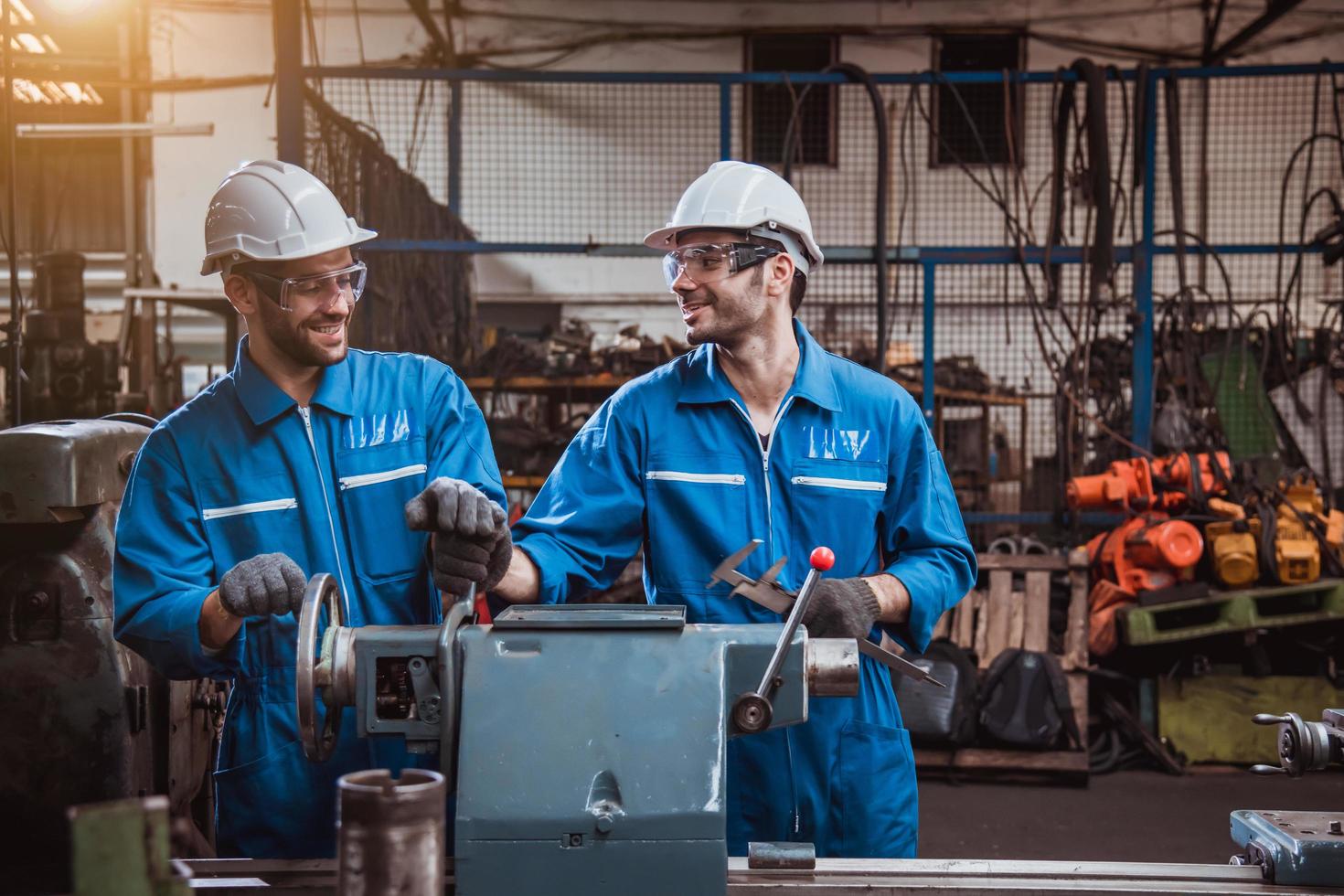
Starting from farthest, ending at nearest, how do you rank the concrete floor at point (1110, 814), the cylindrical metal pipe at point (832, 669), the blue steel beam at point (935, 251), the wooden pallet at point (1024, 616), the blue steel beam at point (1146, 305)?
the blue steel beam at point (935, 251) < the blue steel beam at point (1146, 305) < the wooden pallet at point (1024, 616) < the concrete floor at point (1110, 814) < the cylindrical metal pipe at point (832, 669)

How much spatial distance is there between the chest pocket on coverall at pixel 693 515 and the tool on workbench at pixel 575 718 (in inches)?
25.2

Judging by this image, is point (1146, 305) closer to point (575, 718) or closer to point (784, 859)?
point (784, 859)

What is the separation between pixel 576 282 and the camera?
8.85m

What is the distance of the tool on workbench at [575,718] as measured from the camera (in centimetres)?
107

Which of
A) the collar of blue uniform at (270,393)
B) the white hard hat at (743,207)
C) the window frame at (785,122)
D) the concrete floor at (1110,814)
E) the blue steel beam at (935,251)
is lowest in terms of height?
the concrete floor at (1110,814)

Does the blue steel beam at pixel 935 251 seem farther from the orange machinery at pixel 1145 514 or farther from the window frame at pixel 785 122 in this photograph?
the window frame at pixel 785 122

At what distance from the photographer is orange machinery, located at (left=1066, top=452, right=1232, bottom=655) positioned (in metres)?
4.18

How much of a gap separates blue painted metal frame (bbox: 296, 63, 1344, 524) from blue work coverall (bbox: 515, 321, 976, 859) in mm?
2801

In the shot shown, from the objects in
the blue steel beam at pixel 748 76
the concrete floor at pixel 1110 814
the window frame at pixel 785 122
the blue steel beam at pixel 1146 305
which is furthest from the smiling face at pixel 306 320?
the window frame at pixel 785 122

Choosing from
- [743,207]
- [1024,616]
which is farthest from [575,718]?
[1024,616]

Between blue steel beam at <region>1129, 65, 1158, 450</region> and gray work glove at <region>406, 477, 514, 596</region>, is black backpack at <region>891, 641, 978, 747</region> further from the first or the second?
gray work glove at <region>406, 477, 514, 596</region>

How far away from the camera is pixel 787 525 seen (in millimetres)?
1876

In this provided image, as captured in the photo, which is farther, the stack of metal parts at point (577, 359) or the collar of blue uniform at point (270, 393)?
the stack of metal parts at point (577, 359)

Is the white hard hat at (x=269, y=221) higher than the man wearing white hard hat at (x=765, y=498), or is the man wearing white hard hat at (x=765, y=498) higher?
the white hard hat at (x=269, y=221)
